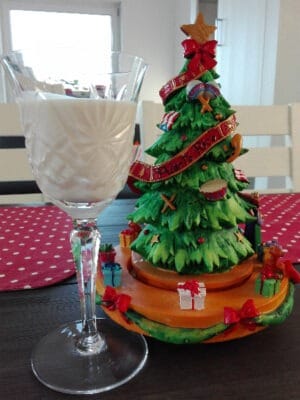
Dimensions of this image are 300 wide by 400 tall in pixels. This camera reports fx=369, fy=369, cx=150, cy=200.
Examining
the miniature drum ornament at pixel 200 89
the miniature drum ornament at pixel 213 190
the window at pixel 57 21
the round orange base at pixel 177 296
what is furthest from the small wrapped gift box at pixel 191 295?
the window at pixel 57 21

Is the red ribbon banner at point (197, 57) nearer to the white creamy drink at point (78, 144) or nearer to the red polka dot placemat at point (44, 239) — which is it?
the white creamy drink at point (78, 144)

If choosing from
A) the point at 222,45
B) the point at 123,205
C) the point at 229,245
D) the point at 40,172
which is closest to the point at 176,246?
the point at 229,245

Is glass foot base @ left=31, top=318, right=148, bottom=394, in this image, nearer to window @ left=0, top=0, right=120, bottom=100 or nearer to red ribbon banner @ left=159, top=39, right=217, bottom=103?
red ribbon banner @ left=159, top=39, right=217, bottom=103

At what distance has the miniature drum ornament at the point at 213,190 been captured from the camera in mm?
421

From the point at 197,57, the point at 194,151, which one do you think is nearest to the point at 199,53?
the point at 197,57

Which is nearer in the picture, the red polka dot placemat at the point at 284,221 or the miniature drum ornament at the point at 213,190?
the miniature drum ornament at the point at 213,190

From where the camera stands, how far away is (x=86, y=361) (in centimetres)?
35

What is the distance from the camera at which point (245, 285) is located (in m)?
0.41

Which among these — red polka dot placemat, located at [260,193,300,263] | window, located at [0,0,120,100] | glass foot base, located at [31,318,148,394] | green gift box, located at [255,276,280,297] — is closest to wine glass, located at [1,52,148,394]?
glass foot base, located at [31,318,148,394]


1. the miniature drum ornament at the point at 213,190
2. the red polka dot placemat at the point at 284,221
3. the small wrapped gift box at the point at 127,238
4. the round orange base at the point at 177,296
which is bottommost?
the red polka dot placemat at the point at 284,221

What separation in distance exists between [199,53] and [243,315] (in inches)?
11.5

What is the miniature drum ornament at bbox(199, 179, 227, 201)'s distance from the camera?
0.42m

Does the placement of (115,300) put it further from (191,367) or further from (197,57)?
(197,57)

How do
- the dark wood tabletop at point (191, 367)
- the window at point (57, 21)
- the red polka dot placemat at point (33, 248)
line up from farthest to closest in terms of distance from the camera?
the window at point (57, 21)
the red polka dot placemat at point (33, 248)
the dark wood tabletop at point (191, 367)
